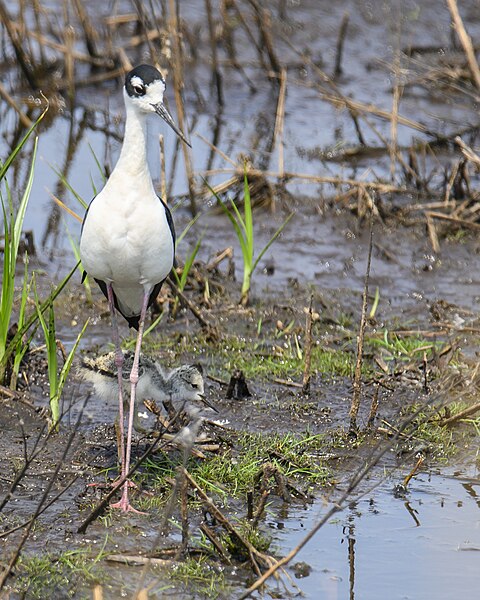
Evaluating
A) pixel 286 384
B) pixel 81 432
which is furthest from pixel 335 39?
pixel 81 432

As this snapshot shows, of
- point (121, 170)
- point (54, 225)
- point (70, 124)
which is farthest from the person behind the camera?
point (70, 124)

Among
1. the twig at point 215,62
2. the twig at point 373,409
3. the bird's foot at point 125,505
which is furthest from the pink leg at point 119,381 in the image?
the twig at point 215,62

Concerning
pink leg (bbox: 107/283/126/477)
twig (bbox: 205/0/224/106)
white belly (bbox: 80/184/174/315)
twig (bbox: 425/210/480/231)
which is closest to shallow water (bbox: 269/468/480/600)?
pink leg (bbox: 107/283/126/477)

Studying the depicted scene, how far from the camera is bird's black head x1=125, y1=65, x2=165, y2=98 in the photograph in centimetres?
450

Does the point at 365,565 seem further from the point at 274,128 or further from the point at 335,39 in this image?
the point at 335,39

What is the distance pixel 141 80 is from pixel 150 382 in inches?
55.8

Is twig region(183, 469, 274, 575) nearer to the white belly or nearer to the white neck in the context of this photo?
the white belly

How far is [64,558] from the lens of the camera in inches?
158

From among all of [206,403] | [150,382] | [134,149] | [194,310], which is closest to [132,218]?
[134,149]

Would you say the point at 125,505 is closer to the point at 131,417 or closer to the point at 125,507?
the point at 125,507

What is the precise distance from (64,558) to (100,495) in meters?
0.58

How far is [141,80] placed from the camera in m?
4.50

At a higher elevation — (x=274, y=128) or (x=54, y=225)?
(x=274, y=128)

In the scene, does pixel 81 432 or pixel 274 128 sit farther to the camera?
pixel 274 128
